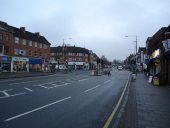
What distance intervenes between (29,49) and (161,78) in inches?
1794

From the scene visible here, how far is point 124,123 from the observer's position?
31.1 ft

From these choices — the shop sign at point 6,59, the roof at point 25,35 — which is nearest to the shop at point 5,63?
the shop sign at point 6,59

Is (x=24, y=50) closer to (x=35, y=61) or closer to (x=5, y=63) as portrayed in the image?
(x=35, y=61)

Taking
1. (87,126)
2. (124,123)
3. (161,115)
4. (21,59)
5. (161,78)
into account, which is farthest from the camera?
(21,59)

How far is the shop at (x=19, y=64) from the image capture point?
61062 mm

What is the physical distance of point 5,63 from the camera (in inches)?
2249

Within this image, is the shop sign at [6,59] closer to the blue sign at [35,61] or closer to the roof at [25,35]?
the roof at [25,35]

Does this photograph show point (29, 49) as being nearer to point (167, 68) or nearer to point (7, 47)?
point (7, 47)

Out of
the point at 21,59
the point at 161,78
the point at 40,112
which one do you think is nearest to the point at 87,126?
the point at 40,112

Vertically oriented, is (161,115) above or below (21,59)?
below

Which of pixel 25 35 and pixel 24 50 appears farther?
pixel 25 35

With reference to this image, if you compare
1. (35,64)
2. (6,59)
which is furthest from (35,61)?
(6,59)

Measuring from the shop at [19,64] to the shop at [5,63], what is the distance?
1.63 metres

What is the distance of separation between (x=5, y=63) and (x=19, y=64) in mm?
6828
